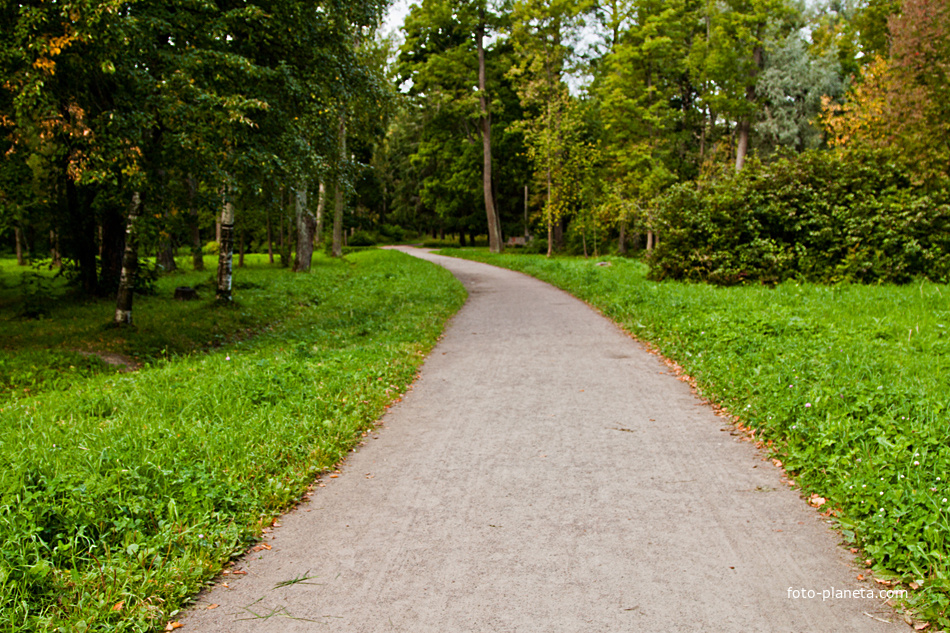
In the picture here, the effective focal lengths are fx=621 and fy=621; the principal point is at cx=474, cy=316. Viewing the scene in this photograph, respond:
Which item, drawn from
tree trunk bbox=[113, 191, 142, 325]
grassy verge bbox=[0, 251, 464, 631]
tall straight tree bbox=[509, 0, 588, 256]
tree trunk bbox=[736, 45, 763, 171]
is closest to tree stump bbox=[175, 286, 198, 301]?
tree trunk bbox=[113, 191, 142, 325]

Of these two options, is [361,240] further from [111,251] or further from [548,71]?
[111,251]

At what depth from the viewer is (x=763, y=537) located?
3.70 meters

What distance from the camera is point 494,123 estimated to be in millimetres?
41406

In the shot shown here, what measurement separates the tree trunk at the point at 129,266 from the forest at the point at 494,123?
0.04 m

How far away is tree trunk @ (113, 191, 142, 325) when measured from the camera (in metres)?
9.68

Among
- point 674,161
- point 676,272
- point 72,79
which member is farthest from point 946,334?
point 674,161

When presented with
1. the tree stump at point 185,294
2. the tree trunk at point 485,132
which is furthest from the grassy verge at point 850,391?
the tree trunk at point 485,132

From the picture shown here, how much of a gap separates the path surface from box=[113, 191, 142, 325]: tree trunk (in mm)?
5965

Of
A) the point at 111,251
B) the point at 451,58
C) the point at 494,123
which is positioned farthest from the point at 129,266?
the point at 494,123

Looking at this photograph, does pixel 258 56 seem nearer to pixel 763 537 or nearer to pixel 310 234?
pixel 763 537

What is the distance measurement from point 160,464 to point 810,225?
16.1 meters

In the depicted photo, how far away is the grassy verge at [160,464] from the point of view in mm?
3039

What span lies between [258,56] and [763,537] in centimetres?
1063

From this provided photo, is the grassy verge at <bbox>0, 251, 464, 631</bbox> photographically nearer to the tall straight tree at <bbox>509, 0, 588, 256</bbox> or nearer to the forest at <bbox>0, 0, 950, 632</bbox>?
the forest at <bbox>0, 0, 950, 632</bbox>
